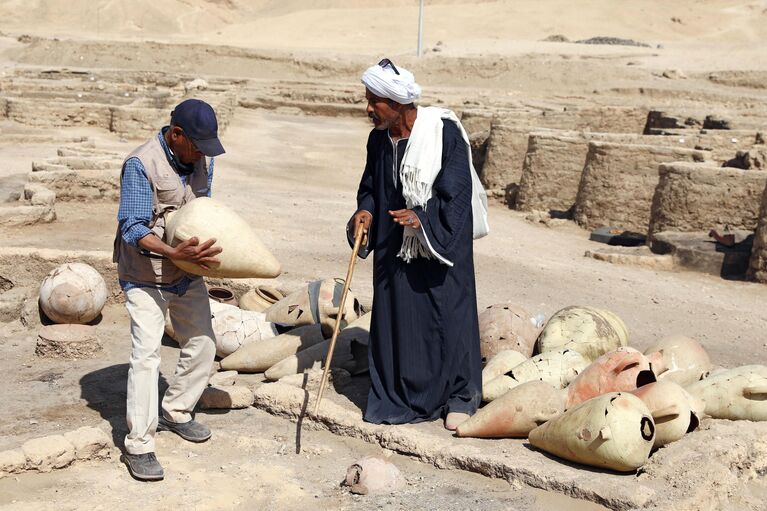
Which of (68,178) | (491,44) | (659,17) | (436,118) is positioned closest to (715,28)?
(659,17)

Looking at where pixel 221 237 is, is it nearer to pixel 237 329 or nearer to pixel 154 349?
pixel 154 349

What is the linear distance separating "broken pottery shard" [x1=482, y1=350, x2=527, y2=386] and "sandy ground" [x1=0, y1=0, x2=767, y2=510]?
944 mm

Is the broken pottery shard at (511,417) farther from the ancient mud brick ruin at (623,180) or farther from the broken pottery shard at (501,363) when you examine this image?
the ancient mud brick ruin at (623,180)

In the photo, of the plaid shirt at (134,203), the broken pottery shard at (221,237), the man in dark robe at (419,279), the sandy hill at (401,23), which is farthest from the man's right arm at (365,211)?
the sandy hill at (401,23)

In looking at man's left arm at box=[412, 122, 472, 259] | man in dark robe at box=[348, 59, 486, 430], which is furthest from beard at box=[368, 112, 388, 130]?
man's left arm at box=[412, 122, 472, 259]

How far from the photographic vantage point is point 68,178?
10.9m

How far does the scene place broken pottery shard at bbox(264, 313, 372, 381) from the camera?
5695 mm

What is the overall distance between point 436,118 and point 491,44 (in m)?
37.3

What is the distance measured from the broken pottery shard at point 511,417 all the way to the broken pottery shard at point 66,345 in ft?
8.70

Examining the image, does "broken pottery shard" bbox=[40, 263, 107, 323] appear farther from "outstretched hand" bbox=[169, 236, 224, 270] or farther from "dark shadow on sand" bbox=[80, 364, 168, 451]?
"outstretched hand" bbox=[169, 236, 224, 270]

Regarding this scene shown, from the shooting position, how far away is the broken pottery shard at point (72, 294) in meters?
6.57

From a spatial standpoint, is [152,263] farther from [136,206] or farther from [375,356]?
[375,356]

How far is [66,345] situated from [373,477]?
2.71m

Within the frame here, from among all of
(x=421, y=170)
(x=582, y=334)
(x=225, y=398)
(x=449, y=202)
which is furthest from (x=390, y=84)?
(x=582, y=334)
